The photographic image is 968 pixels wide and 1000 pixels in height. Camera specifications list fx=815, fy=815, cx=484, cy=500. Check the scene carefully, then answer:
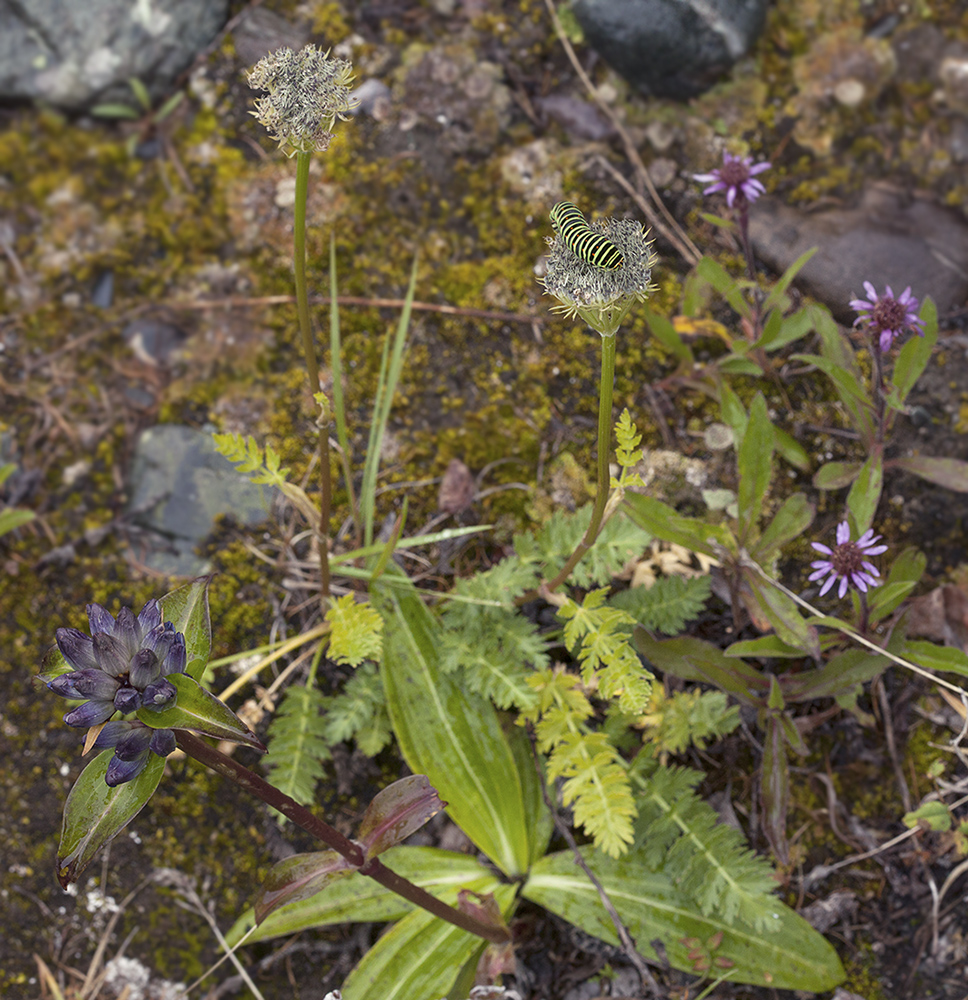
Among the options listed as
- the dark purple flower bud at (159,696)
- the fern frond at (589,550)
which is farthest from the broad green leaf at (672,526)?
the dark purple flower bud at (159,696)

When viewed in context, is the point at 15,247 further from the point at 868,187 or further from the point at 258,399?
the point at 868,187

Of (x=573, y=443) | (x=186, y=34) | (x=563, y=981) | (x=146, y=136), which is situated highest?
(x=186, y=34)

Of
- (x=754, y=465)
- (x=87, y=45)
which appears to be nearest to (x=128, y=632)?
(x=754, y=465)

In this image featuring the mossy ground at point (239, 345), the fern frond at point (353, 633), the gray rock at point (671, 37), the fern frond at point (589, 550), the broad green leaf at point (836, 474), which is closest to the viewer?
the fern frond at point (353, 633)

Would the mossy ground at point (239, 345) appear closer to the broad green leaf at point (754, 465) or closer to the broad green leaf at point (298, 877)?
the broad green leaf at point (754, 465)

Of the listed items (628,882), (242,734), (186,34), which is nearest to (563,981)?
(628,882)

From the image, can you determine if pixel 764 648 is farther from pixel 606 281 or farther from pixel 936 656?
pixel 606 281
